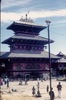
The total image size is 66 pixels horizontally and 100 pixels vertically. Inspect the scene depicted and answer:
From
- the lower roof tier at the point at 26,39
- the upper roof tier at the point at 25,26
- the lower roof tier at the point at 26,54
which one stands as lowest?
the lower roof tier at the point at 26,54

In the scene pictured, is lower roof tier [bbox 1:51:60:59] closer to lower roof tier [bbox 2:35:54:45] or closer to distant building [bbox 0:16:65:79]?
distant building [bbox 0:16:65:79]

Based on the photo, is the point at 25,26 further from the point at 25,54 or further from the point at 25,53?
the point at 25,54

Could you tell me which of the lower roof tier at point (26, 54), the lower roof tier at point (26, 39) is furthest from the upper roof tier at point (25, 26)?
the lower roof tier at point (26, 54)

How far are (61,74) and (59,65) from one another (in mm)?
2787

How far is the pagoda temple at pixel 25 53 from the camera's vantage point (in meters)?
60.9

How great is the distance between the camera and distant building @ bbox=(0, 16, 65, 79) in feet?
200

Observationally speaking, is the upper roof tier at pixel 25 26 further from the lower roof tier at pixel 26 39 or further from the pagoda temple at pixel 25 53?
the lower roof tier at pixel 26 39

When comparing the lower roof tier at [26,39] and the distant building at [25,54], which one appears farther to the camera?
the lower roof tier at [26,39]

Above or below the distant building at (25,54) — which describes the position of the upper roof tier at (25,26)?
above

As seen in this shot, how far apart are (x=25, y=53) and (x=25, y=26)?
297 inches

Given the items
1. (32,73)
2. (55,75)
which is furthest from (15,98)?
(55,75)

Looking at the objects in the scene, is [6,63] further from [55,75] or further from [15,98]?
[15,98]

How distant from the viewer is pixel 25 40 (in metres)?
64.1

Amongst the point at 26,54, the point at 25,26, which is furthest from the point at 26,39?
the point at 25,26
